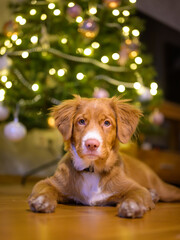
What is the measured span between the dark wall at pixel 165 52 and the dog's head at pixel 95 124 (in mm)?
4555

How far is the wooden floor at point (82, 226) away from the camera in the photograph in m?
1.21

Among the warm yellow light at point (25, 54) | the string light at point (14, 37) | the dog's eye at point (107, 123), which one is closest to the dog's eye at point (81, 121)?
the dog's eye at point (107, 123)

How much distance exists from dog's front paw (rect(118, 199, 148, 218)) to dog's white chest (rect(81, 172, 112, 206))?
1.32ft

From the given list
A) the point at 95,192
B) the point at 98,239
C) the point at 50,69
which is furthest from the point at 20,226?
the point at 50,69

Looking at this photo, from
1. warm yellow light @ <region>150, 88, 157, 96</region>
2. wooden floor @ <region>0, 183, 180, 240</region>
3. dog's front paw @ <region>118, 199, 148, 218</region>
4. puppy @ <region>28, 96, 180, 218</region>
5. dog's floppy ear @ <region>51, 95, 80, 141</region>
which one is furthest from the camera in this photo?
A: warm yellow light @ <region>150, 88, 157, 96</region>

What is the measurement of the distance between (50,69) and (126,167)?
72.0 inches

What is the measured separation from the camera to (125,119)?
218 cm

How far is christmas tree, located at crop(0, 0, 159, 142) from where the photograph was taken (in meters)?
3.54

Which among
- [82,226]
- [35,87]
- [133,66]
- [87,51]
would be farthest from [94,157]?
[133,66]

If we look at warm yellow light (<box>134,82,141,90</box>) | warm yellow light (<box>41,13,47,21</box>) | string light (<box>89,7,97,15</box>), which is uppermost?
string light (<box>89,7,97,15</box>)

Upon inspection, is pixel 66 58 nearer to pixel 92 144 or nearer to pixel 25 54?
pixel 25 54

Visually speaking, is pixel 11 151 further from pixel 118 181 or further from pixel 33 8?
pixel 118 181

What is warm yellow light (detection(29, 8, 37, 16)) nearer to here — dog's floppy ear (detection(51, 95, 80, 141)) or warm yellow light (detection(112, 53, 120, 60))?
warm yellow light (detection(112, 53, 120, 60))

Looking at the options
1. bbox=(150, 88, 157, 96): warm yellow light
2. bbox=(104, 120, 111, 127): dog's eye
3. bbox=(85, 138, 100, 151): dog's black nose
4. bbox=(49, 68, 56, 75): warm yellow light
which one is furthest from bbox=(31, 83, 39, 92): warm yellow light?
bbox=(85, 138, 100, 151): dog's black nose
